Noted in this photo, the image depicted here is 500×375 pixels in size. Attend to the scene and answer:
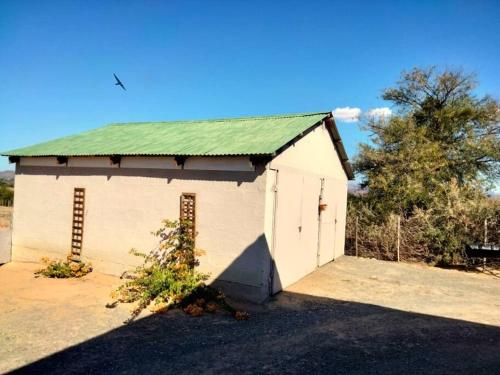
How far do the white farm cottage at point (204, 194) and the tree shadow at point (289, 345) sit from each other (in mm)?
1509

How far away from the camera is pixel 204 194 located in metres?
8.84

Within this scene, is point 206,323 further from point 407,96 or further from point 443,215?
point 407,96

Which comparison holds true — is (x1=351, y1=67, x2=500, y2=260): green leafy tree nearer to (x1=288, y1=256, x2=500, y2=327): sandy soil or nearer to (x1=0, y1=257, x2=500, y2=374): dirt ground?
(x1=288, y1=256, x2=500, y2=327): sandy soil

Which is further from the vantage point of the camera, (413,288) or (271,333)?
(413,288)

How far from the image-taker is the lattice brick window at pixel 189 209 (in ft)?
29.3

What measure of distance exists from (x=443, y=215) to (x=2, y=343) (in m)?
13.2

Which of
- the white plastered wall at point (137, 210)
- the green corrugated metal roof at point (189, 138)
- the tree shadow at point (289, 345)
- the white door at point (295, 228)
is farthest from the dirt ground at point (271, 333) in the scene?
the green corrugated metal roof at point (189, 138)

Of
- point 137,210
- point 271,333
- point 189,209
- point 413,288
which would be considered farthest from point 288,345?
point 137,210

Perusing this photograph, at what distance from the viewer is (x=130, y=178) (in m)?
10.1

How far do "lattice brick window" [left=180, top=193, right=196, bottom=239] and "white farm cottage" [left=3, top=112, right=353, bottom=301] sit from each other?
2 centimetres

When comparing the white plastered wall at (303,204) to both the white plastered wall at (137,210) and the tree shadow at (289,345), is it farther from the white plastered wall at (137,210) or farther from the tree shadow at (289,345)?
the tree shadow at (289,345)

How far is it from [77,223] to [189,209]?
4039 mm

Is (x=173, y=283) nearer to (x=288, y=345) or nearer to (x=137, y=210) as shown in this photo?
(x=137, y=210)

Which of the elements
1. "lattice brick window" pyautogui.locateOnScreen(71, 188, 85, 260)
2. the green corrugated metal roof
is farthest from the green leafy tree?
"lattice brick window" pyautogui.locateOnScreen(71, 188, 85, 260)
